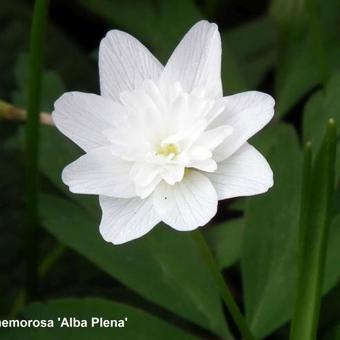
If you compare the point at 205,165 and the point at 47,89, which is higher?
the point at 205,165

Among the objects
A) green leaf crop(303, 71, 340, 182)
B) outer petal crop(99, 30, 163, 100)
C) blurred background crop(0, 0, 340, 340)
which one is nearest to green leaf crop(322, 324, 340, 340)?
blurred background crop(0, 0, 340, 340)

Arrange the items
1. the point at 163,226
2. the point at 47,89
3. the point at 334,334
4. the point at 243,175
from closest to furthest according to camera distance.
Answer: the point at 243,175, the point at 334,334, the point at 163,226, the point at 47,89

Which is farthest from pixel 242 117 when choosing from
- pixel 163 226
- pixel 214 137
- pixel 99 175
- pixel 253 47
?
pixel 253 47

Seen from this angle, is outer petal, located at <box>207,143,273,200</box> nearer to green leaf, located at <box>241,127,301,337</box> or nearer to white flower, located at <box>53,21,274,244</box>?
white flower, located at <box>53,21,274,244</box>

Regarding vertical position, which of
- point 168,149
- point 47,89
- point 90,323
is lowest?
point 90,323

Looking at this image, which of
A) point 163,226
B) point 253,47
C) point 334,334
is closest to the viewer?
point 334,334

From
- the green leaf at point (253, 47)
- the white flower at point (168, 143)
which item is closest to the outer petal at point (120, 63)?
the white flower at point (168, 143)

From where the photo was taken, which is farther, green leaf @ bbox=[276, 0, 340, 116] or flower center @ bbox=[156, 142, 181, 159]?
green leaf @ bbox=[276, 0, 340, 116]

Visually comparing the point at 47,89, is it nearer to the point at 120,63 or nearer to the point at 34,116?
the point at 34,116
